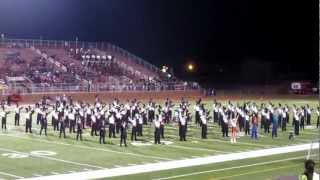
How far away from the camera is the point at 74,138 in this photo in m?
20.6

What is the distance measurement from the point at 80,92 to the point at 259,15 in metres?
23.6

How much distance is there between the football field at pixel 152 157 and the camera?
13609 millimetres

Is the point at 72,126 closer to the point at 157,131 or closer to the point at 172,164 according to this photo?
the point at 157,131

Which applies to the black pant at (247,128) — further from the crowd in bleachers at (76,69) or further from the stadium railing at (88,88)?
the crowd in bleachers at (76,69)

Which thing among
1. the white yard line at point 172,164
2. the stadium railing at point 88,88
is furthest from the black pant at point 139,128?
the stadium railing at point 88,88

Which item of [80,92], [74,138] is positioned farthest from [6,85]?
[74,138]

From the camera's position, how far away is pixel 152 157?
16156 millimetres

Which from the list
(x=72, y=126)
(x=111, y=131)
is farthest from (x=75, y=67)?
(x=111, y=131)

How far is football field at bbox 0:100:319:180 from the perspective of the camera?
13.6m

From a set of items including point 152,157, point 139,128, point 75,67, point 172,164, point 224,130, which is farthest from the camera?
point 75,67

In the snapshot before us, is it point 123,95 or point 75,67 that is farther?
point 75,67

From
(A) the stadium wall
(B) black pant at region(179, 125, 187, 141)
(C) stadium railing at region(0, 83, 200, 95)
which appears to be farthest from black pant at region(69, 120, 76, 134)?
(C) stadium railing at region(0, 83, 200, 95)

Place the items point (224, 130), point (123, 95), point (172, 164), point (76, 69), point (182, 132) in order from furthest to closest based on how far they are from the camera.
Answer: point (76, 69) → point (123, 95) → point (224, 130) → point (182, 132) → point (172, 164)

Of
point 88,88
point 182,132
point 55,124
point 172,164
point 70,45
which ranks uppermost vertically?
point 70,45
